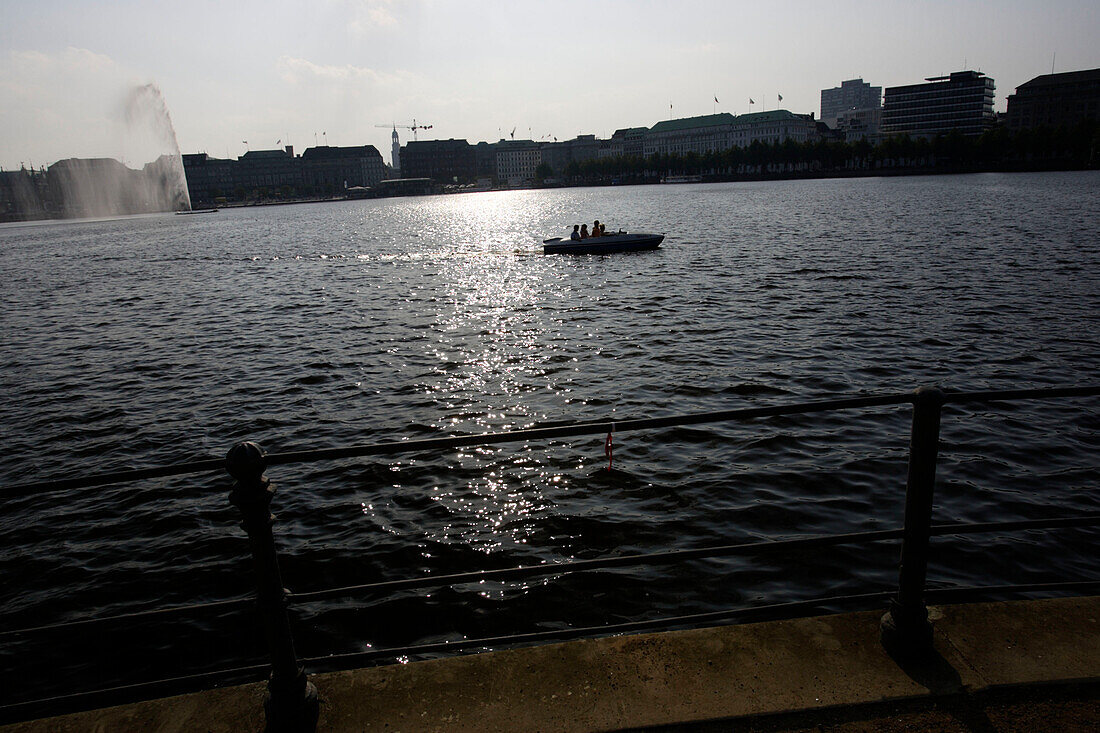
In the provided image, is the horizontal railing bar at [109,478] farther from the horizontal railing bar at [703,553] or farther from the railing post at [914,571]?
the railing post at [914,571]

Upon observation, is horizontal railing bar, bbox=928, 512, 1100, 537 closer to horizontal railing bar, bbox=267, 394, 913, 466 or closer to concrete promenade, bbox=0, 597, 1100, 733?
concrete promenade, bbox=0, 597, 1100, 733

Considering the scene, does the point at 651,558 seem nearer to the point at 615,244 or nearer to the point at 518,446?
the point at 518,446

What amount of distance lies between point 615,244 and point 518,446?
32488 millimetres

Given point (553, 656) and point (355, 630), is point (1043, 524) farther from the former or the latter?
point (355, 630)

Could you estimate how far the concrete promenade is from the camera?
3559mm

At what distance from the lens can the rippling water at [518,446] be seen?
8445 millimetres

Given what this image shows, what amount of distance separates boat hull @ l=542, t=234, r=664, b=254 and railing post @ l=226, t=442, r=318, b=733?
1631 inches

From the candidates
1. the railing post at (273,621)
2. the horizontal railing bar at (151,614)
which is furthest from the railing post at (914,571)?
the horizontal railing bar at (151,614)

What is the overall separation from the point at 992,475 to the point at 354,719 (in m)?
11.0

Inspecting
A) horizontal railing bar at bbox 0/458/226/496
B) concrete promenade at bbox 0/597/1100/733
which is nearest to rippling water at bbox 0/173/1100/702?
concrete promenade at bbox 0/597/1100/733

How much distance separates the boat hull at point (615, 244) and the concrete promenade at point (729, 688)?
4064cm

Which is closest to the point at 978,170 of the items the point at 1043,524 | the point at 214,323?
the point at 214,323

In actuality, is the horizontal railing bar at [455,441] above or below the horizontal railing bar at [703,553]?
above

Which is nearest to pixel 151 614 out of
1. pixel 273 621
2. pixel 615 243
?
pixel 273 621
